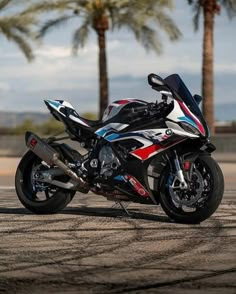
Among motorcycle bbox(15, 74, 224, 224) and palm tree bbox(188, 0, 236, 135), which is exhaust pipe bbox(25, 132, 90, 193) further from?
palm tree bbox(188, 0, 236, 135)

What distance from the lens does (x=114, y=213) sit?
9750 millimetres

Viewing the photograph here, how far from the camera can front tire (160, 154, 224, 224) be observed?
8.38 metres

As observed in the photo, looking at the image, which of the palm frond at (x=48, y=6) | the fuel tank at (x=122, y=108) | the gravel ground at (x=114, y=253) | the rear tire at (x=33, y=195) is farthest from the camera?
the palm frond at (x=48, y=6)

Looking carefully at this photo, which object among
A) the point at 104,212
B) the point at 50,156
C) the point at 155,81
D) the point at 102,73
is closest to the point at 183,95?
the point at 155,81

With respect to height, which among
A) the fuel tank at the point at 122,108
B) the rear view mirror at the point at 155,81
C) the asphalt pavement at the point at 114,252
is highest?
the rear view mirror at the point at 155,81

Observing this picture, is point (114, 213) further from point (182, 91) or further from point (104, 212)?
point (182, 91)

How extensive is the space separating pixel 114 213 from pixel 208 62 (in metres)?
25.5

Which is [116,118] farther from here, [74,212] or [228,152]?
[228,152]

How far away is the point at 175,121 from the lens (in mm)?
8516

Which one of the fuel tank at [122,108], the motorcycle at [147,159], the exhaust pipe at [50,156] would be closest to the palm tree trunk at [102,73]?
the exhaust pipe at [50,156]

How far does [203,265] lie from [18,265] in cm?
155

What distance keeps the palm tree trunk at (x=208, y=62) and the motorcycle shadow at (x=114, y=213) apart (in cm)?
2443

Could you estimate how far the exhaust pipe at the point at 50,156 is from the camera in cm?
922

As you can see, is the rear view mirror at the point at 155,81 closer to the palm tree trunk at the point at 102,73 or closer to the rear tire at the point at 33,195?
the rear tire at the point at 33,195
